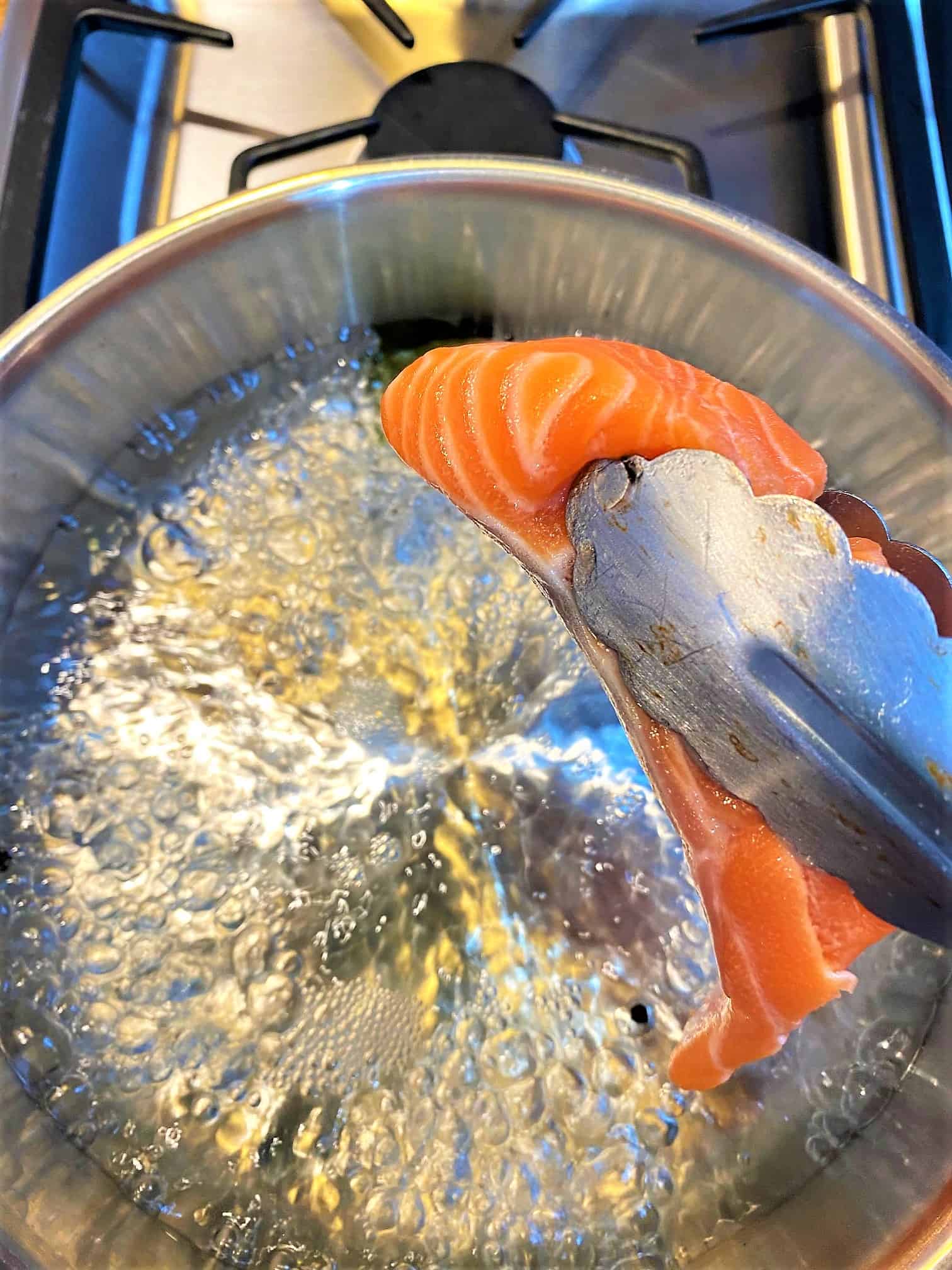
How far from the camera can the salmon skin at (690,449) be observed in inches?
13.7

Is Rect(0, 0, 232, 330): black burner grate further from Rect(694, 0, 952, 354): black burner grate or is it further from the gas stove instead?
Rect(694, 0, 952, 354): black burner grate

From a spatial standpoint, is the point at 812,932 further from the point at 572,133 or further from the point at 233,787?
the point at 572,133

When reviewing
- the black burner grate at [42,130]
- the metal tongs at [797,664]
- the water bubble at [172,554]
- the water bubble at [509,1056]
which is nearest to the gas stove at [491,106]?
the black burner grate at [42,130]

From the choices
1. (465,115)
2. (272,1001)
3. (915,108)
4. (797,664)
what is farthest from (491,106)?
(272,1001)

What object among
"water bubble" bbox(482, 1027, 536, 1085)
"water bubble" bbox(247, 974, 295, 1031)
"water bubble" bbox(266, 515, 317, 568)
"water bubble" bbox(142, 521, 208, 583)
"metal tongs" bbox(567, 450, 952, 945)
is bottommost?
"water bubble" bbox(247, 974, 295, 1031)

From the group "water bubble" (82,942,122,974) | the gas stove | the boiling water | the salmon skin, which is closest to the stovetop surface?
the gas stove

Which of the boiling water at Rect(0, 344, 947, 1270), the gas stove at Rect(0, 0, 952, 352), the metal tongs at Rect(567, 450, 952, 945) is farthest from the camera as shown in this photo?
the gas stove at Rect(0, 0, 952, 352)

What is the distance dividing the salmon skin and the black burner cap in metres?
0.28

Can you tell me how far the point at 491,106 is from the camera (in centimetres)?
59

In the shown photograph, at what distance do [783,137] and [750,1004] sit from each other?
0.62 metres

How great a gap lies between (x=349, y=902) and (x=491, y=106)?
1.89 ft

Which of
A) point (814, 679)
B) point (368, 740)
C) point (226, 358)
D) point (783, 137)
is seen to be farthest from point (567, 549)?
point (783, 137)

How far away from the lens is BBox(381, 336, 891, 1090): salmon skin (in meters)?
0.35

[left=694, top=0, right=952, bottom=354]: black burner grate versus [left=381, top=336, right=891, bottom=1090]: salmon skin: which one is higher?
[left=694, top=0, right=952, bottom=354]: black burner grate
